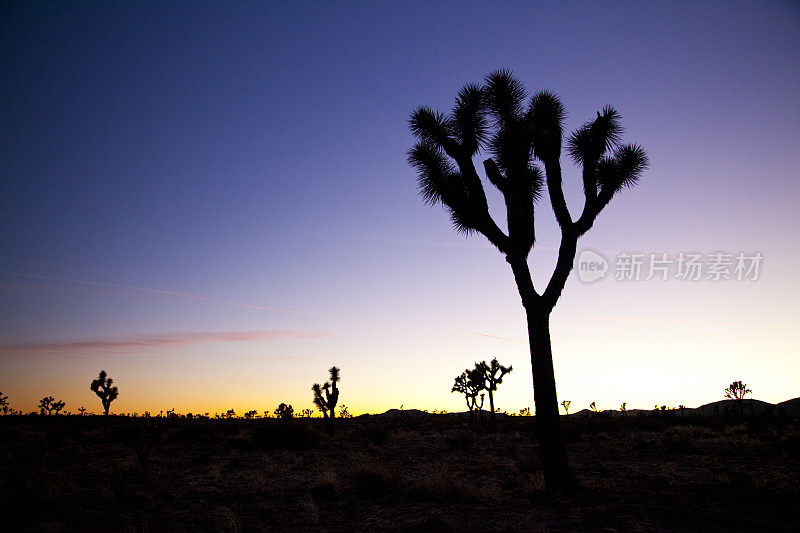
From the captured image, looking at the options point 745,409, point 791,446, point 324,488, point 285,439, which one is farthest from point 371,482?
point 745,409

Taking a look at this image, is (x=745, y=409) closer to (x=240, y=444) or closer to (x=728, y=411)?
(x=728, y=411)

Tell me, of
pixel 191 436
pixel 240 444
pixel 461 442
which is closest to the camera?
pixel 461 442

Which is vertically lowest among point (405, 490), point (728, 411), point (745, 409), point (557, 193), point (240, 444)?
point (745, 409)

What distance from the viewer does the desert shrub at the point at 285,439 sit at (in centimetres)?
1808

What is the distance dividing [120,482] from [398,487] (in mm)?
6405

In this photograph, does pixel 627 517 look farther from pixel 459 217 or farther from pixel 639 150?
pixel 639 150

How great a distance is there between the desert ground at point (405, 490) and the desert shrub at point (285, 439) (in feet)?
5.52

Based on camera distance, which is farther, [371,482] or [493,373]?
[493,373]

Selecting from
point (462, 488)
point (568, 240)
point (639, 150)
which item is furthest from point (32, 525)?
point (639, 150)

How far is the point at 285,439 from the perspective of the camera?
59.8ft

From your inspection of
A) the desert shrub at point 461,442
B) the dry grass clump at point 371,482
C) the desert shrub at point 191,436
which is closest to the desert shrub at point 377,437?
the desert shrub at point 461,442

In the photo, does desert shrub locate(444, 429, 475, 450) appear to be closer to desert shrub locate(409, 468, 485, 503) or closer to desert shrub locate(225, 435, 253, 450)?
desert shrub locate(225, 435, 253, 450)

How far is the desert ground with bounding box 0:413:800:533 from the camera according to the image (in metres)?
6.87

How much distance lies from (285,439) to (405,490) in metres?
10.4
